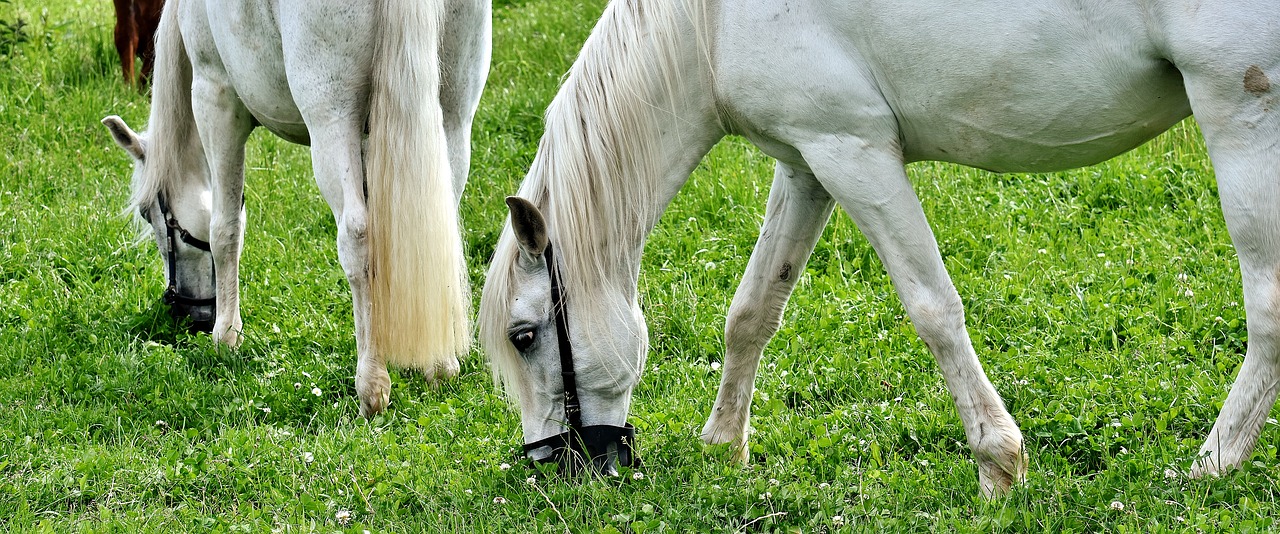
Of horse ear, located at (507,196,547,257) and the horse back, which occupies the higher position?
the horse back

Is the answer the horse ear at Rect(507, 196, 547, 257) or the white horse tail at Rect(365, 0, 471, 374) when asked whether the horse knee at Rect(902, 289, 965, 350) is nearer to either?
the horse ear at Rect(507, 196, 547, 257)

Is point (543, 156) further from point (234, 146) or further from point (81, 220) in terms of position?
point (81, 220)

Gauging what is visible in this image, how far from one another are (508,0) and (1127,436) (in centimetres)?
866

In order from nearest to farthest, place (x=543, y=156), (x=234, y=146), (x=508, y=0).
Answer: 1. (x=543, y=156)
2. (x=234, y=146)
3. (x=508, y=0)

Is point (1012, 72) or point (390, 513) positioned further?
point (390, 513)

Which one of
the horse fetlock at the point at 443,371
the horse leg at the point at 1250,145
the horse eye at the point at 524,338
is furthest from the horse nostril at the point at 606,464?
the horse leg at the point at 1250,145

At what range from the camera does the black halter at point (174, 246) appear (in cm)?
543

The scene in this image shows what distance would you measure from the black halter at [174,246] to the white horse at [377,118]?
27.0 inches

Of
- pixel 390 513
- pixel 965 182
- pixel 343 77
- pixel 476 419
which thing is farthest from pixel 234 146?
pixel 965 182

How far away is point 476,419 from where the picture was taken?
427 cm

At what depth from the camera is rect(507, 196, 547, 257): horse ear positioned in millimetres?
3096

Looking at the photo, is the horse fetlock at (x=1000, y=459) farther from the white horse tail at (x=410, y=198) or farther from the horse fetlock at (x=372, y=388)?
the horse fetlock at (x=372, y=388)

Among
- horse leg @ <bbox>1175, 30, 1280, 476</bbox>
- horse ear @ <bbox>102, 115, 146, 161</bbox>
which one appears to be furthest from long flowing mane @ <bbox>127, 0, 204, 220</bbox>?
horse leg @ <bbox>1175, 30, 1280, 476</bbox>

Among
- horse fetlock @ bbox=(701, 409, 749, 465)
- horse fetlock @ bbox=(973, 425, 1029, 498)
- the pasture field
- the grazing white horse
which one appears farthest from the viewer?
horse fetlock @ bbox=(701, 409, 749, 465)
